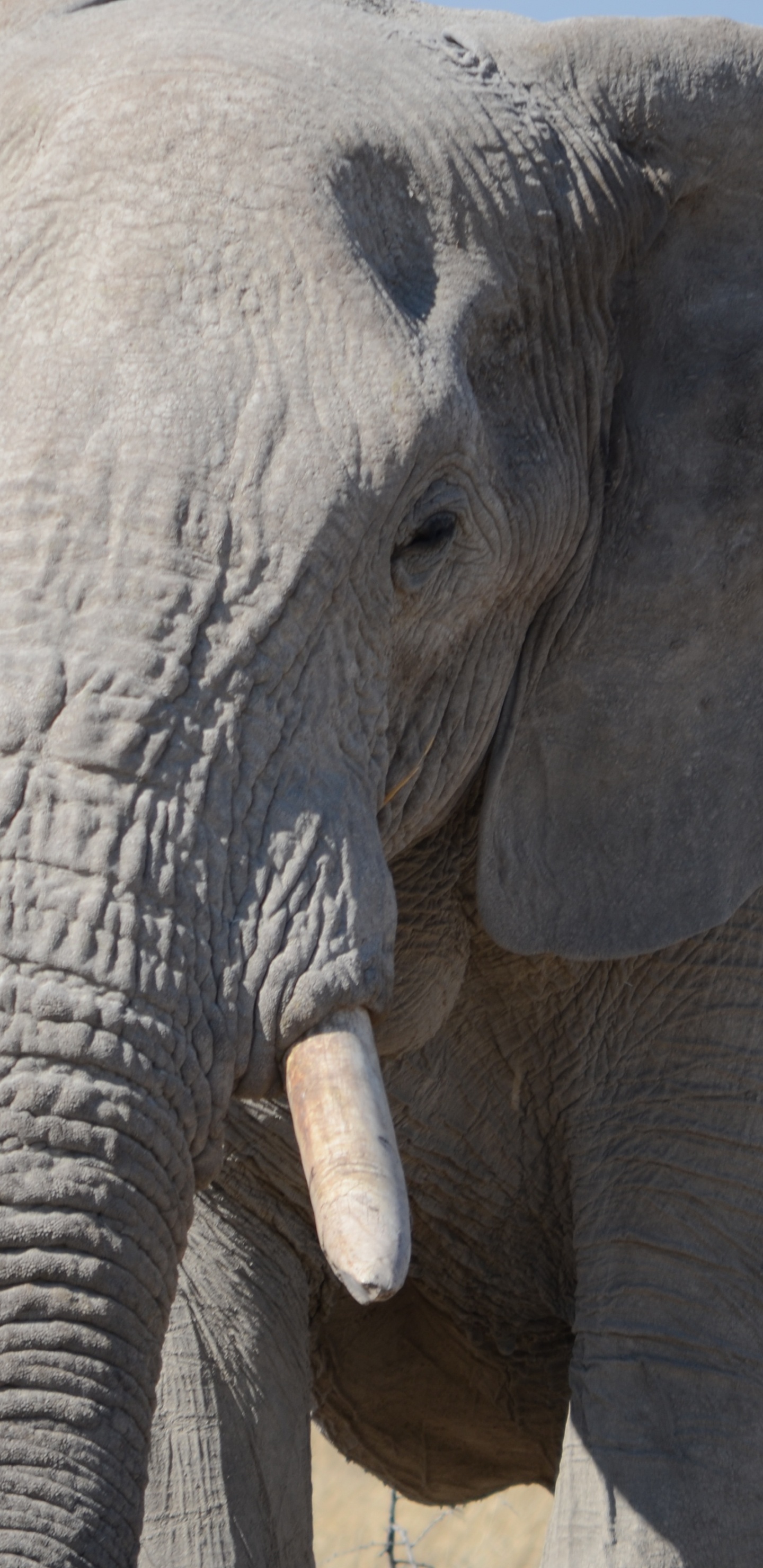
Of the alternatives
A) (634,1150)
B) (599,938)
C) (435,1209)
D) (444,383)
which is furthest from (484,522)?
(435,1209)

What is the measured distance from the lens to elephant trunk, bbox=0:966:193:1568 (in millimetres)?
2443

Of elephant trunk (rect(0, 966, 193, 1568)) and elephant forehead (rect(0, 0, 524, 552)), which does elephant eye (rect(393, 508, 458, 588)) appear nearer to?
elephant forehead (rect(0, 0, 524, 552))

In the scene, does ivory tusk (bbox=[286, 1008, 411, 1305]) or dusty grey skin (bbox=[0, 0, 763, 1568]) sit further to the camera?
dusty grey skin (bbox=[0, 0, 763, 1568])

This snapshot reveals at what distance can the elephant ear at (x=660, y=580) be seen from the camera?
10.9ft

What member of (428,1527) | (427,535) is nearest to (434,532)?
(427,535)

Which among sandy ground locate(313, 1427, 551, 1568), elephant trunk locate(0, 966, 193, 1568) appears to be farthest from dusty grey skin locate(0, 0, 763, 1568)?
sandy ground locate(313, 1427, 551, 1568)

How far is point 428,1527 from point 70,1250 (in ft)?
12.5

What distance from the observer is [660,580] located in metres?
3.39

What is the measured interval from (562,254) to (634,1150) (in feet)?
4.37

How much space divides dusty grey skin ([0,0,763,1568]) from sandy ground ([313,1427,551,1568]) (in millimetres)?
1812

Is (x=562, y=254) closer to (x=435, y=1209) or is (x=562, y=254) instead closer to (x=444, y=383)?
(x=444, y=383)

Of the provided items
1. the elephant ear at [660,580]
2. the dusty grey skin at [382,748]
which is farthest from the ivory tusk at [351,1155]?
the elephant ear at [660,580]

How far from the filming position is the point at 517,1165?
3973 millimetres

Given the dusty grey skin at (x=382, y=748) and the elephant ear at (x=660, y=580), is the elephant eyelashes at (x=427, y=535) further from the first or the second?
the elephant ear at (x=660, y=580)
